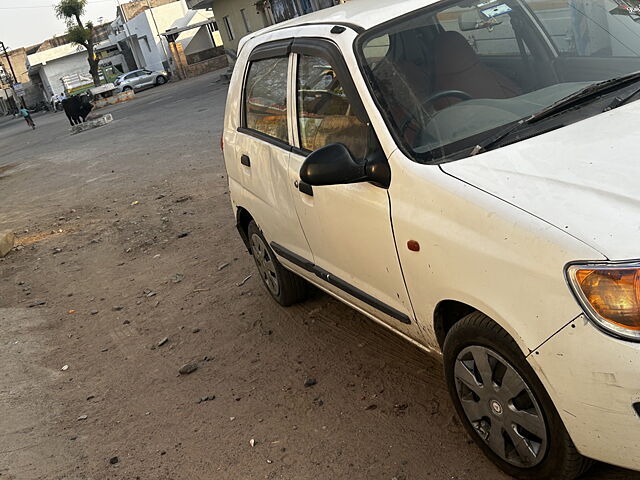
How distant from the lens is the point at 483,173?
2939 mm

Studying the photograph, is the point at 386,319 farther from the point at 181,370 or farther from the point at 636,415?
the point at 181,370

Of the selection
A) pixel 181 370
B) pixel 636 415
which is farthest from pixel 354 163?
pixel 181 370

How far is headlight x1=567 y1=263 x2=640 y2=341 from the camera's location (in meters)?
2.34

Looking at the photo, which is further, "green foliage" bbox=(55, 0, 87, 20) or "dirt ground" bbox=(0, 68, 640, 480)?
"green foliage" bbox=(55, 0, 87, 20)

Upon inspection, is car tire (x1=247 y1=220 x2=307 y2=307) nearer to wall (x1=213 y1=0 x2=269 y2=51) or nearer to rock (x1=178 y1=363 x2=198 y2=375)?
rock (x1=178 y1=363 x2=198 y2=375)

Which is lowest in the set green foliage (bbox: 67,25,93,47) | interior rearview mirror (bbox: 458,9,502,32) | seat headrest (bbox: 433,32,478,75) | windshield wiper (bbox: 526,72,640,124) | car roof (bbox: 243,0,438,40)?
windshield wiper (bbox: 526,72,640,124)

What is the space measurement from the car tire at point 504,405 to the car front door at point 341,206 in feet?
1.29

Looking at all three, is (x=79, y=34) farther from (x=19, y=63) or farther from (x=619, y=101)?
(x=619, y=101)

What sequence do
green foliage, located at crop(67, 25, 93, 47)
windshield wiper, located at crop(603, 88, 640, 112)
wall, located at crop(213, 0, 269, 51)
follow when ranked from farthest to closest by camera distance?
green foliage, located at crop(67, 25, 93, 47)
wall, located at crop(213, 0, 269, 51)
windshield wiper, located at crop(603, 88, 640, 112)

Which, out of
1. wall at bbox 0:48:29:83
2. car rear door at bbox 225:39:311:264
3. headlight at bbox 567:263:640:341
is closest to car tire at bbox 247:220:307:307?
car rear door at bbox 225:39:311:264

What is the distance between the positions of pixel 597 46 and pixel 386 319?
68.9 inches

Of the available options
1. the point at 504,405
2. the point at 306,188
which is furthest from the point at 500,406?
the point at 306,188

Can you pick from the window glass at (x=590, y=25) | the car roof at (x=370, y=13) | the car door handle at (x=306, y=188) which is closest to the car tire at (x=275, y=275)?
the car door handle at (x=306, y=188)

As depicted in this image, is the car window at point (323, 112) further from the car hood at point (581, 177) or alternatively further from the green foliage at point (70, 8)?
the green foliage at point (70, 8)
